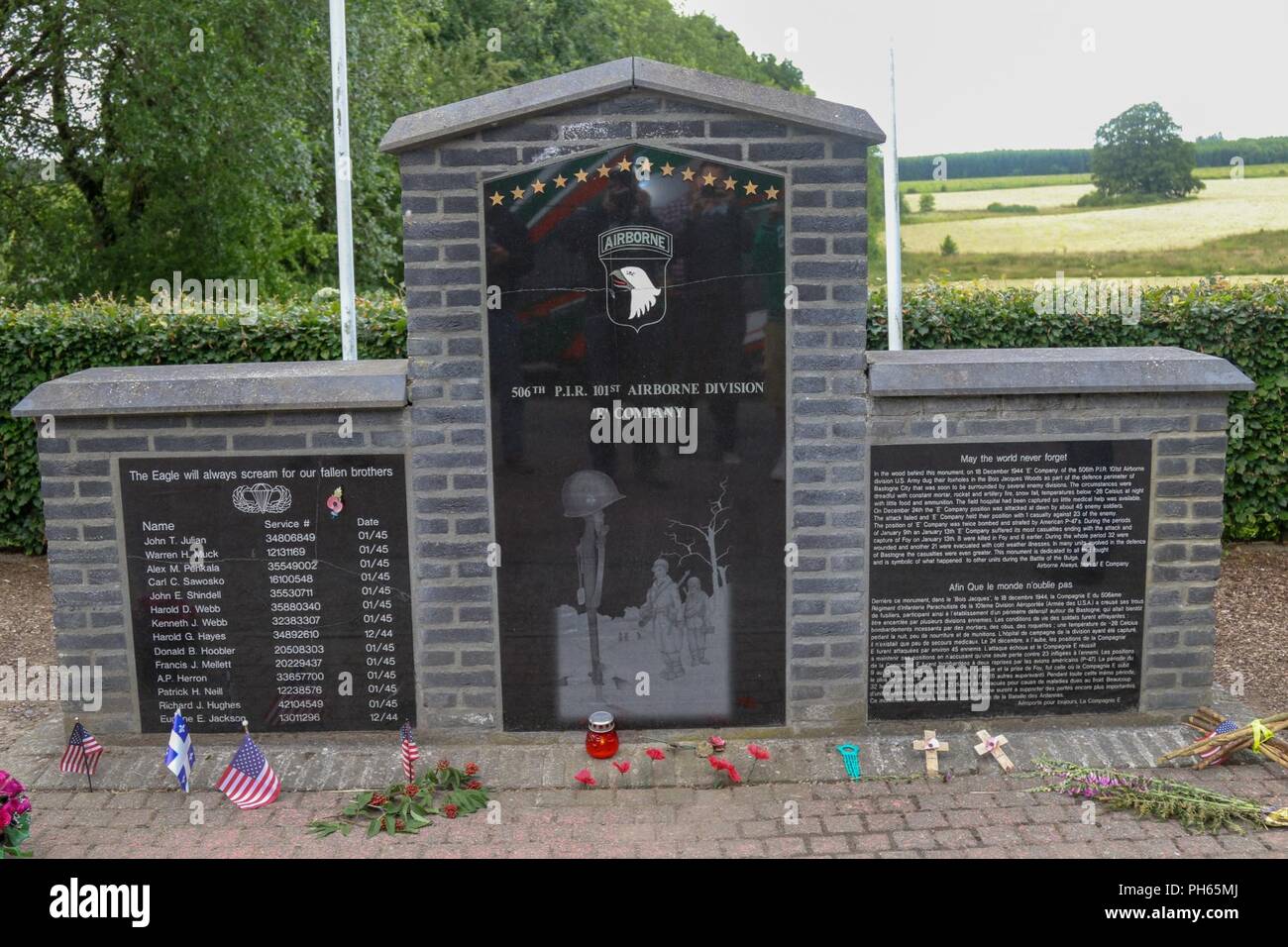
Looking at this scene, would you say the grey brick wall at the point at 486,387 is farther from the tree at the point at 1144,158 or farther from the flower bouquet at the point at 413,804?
the tree at the point at 1144,158

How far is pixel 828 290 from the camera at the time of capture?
5895 mm

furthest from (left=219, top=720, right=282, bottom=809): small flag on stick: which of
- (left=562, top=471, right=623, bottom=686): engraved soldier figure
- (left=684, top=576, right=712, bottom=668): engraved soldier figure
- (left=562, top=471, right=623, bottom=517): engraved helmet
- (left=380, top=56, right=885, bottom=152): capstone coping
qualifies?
(left=380, top=56, right=885, bottom=152): capstone coping

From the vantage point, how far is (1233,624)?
8.44 metres

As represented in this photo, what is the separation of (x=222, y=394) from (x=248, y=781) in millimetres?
1935

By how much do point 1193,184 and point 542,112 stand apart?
65.4 ft

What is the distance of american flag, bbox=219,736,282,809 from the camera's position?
18.6ft

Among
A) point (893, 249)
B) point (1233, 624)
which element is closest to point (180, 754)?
point (893, 249)

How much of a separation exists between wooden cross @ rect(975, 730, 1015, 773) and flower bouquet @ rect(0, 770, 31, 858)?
4525mm

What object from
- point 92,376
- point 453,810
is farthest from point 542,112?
Answer: point 453,810

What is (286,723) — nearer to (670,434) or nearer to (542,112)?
(670,434)

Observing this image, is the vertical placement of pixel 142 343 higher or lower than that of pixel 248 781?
higher

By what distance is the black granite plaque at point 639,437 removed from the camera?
583cm

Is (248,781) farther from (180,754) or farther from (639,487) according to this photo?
(639,487)
